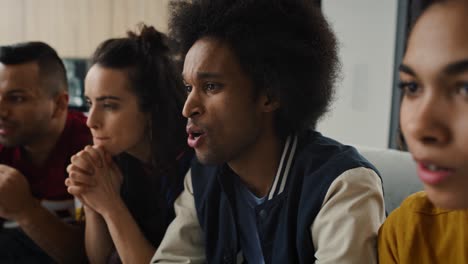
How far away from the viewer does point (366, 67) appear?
2584 mm

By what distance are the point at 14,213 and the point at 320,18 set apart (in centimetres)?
110

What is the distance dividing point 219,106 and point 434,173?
1.84 ft

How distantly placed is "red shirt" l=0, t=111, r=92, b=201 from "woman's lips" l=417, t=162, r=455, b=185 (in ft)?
4.33

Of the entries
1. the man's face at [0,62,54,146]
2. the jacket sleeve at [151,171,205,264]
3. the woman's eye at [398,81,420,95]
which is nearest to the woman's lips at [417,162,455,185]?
the woman's eye at [398,81,420,95]

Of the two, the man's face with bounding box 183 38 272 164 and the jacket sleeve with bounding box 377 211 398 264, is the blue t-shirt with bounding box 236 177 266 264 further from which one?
the jacket sleeve with bounding box 377 211 398 264

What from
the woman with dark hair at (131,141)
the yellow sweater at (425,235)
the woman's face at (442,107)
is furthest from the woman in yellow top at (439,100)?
the woman with dark hair at (131,141)

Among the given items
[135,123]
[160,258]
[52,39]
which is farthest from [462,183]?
[52,39]

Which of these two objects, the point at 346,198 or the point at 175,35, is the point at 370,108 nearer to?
the point at 175,35

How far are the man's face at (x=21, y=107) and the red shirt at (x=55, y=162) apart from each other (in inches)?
3.3

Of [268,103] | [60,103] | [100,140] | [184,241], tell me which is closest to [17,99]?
[60,103]

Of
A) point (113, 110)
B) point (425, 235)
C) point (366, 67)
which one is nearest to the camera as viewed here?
point (425, 235)

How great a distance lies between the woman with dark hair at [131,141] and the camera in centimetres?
141

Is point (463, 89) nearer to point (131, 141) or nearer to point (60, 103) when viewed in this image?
point (131, 141)

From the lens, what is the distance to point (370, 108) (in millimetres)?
2602
